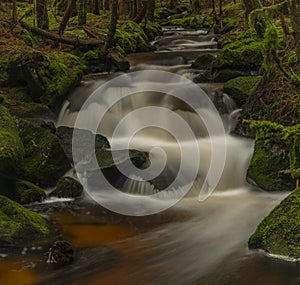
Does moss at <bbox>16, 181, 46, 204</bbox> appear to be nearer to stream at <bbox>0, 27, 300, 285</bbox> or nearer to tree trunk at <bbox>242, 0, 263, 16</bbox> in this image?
stream at <bbox>0, 27, 300, 285</bbox>

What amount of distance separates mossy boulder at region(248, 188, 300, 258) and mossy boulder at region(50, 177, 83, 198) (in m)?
3.40

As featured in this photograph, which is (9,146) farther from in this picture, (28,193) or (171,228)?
(171,228)

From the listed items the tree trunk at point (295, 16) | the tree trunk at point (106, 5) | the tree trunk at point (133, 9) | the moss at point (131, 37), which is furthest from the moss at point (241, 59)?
the tree trunk at point (106, 5)

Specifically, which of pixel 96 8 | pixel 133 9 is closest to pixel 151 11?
pixel 96 8

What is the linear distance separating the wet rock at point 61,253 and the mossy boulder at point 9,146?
2.11 metres

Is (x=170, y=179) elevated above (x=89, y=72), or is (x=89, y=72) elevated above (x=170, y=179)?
(x=89, y=72)

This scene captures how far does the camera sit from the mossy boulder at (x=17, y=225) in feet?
19.7

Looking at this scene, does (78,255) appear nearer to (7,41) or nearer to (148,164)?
(148,164)

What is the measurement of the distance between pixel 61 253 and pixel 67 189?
8.45ft

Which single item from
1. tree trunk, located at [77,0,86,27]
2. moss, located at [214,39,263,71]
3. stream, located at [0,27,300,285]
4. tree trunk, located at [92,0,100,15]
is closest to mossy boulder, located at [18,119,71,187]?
stream, located at [0,27,300,285]

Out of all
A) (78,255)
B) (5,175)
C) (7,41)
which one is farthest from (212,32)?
(78,255)

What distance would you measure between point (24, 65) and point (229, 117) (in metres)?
4.99

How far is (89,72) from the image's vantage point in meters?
14.5

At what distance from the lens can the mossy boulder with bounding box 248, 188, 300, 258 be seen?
17.6ft
